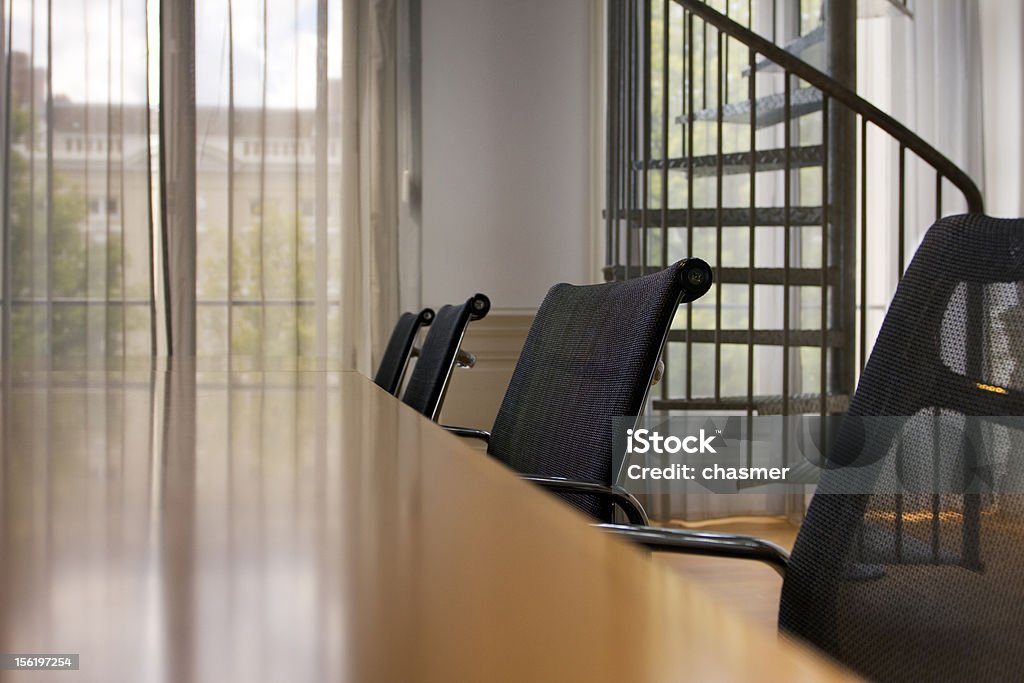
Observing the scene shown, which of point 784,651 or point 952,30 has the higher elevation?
point 952,30

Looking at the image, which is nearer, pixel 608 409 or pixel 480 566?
pixel 480 566

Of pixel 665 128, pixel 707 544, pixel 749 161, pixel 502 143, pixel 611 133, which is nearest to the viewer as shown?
pixel 707 544

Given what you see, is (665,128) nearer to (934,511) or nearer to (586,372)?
(586,372)

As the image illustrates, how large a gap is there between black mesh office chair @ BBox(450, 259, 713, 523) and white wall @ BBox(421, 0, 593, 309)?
2.59 meters

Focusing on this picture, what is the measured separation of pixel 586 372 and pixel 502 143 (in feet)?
9.68

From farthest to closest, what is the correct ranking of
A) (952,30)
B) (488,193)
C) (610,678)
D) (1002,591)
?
(952,30), (488,193), (1002,591), (610,678)

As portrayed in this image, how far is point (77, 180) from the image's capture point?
12.0 ft

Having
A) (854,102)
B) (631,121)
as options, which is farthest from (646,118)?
(854,102)

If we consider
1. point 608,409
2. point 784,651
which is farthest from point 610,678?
point 608,409

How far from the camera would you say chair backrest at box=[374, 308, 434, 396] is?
224 cm

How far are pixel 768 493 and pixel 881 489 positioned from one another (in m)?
3.48

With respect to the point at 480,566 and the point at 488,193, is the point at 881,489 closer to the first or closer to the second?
the point at 480,566

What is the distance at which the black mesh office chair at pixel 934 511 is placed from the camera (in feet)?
2.04

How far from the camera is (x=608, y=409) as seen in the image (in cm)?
103
